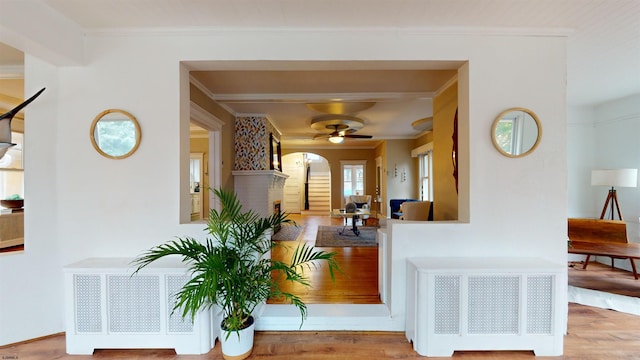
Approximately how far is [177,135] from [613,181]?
17.2ft

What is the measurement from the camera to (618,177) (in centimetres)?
343

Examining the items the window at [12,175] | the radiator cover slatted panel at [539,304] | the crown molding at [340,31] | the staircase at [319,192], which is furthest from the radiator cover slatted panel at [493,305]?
the staircase at [319,192]

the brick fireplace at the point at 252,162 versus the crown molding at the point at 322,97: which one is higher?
the crown molding at the point at 322,97

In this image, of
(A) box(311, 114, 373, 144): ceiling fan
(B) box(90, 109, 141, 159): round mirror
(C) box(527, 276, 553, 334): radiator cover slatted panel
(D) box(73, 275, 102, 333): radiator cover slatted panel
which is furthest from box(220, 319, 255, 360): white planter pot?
(A) box(311, 114, 373, 144): ceiling fan

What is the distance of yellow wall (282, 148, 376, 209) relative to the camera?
373 inches

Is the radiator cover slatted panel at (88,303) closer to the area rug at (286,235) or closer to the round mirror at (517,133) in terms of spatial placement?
the round mirror at (517,133)

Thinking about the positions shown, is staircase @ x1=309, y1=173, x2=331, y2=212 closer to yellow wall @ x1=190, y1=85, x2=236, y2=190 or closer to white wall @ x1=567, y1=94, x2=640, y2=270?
yellow wall @ x1=190, y1=85, x2=236, y2=190

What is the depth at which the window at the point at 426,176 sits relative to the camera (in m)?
6.59

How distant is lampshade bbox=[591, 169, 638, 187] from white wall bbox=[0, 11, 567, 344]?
229cm

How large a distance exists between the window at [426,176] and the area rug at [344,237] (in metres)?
1.69

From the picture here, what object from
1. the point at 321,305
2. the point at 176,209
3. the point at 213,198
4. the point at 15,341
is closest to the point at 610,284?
the point at 321,305

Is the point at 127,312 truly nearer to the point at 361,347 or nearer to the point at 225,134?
the point at 361,347

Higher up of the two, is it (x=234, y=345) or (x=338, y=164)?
(x=338, y=164)

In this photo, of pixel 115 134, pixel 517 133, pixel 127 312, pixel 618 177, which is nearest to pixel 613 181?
pixel 618 177
